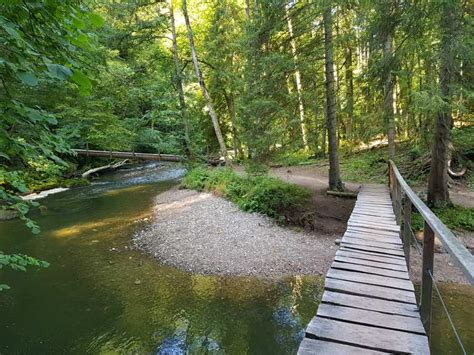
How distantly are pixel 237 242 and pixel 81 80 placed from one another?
22.9ft

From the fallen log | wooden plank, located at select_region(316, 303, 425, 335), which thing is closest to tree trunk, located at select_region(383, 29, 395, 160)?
wooden plank, located at select_region(316, 303, 425, 335)

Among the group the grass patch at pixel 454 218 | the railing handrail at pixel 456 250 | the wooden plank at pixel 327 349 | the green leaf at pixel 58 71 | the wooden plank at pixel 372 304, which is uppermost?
the green leaf at pixel 58 71

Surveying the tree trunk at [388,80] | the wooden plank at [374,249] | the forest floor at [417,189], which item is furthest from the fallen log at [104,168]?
the wooden plank at [374,249]

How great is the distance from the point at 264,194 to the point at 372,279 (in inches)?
281

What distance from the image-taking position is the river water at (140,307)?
4.86 metres

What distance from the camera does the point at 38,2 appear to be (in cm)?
170

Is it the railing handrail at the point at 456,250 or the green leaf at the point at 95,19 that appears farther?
the green leaf at the point at 95,19

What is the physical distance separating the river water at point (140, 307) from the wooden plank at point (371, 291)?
2.09m

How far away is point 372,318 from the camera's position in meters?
2.59

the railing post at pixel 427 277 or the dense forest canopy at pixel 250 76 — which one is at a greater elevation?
the dense forest canopy at pixel 250 76

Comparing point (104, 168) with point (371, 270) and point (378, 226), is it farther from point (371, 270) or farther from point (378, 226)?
point (371, 270)

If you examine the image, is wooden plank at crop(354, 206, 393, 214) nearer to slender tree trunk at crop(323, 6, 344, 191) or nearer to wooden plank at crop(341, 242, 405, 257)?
wooden plank at crop(341, 242, 405, 257)

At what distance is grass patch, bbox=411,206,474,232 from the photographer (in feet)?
27.6

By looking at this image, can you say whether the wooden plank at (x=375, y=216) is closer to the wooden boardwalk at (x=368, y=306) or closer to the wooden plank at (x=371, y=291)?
the wooden boardwalk at (x=368, y=306)
